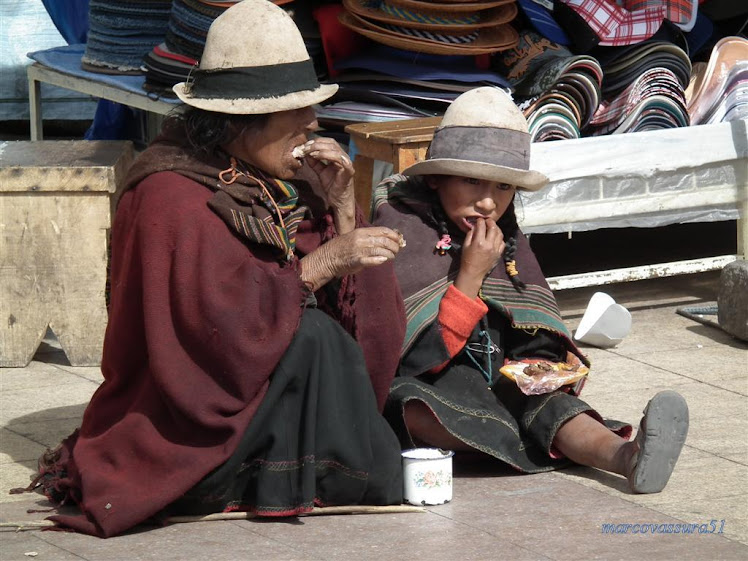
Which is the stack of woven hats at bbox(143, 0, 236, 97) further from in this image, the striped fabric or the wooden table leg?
the striped fabric

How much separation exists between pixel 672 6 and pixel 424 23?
138 centimetres

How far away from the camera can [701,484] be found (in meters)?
3.79

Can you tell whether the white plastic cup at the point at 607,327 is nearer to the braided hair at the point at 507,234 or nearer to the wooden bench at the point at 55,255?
the braided hair at the point at 507,234

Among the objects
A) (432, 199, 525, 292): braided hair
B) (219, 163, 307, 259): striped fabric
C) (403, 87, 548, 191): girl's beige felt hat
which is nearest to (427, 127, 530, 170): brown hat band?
(403, 87, 548, 191): girl's beige felt hat

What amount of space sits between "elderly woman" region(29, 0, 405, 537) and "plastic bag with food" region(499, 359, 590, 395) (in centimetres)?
49

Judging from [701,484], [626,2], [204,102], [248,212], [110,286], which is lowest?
[701,484]

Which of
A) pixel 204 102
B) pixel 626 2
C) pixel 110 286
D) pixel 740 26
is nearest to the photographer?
pixel 204 102

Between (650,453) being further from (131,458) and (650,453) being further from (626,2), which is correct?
(626,2)

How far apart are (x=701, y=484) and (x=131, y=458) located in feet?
5.70

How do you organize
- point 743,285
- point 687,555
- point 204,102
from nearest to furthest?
1. point 687,555
2. point 204,102
3. point 743,285

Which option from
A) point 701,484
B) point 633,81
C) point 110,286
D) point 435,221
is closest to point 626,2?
point 633,81

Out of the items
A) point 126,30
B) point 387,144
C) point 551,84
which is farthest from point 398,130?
point 126,30

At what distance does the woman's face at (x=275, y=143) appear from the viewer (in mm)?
3496

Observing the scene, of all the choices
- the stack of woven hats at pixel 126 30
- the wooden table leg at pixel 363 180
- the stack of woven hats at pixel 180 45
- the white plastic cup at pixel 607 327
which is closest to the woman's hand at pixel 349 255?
the wooden table leg at pixel 363 180
